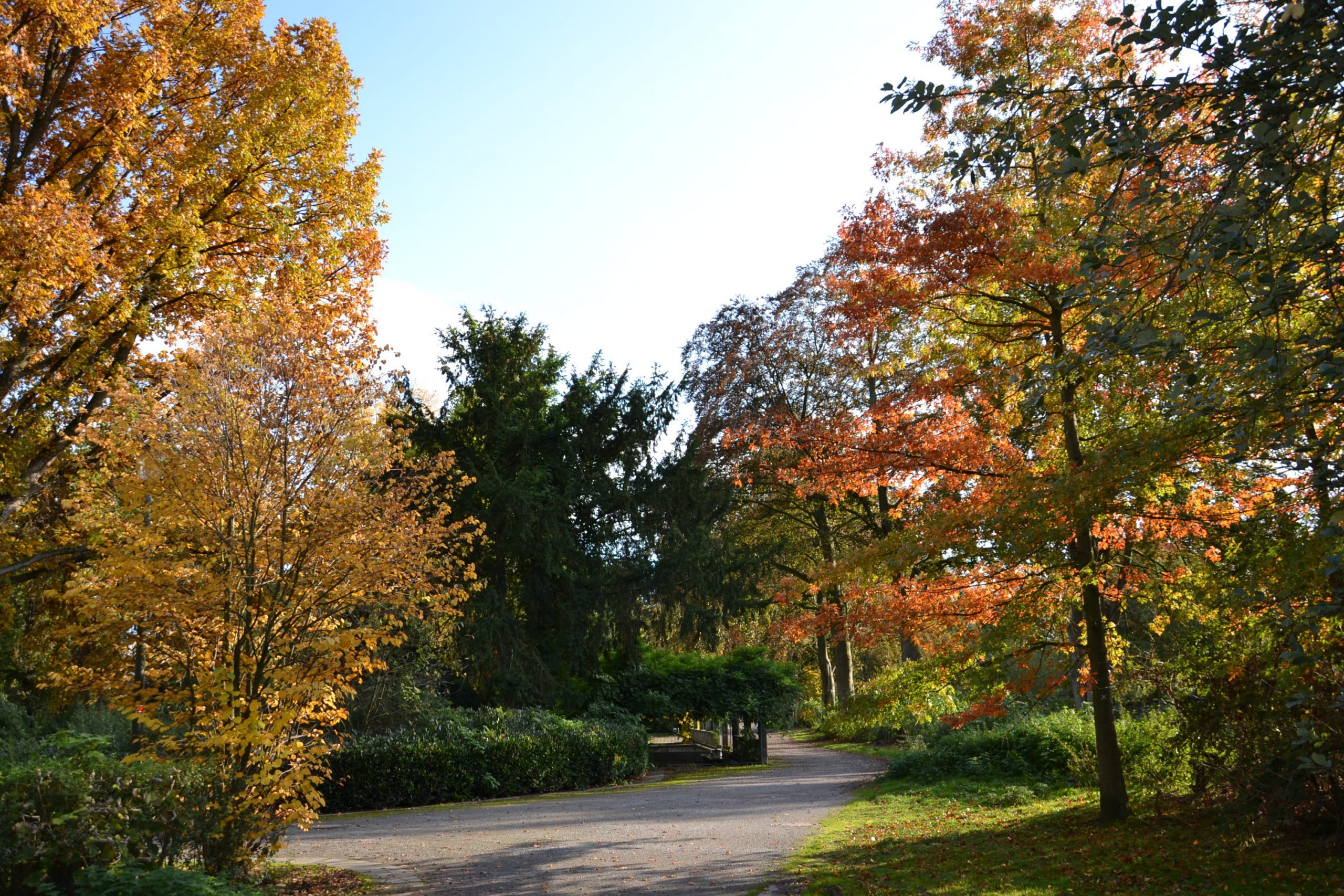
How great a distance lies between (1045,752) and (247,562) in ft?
42.0

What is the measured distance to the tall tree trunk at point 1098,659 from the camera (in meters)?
9.91

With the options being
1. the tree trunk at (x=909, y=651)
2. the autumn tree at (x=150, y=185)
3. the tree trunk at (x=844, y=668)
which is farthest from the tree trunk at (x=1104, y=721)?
the tree trunk at (x=844, y=668)

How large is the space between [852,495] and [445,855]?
16461 mm

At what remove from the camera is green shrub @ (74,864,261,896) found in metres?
5.84

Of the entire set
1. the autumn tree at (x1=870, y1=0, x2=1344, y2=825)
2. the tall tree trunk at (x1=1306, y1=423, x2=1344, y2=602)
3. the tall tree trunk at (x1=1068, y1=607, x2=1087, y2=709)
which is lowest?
the tall tree trunk at (x1=1068, y1=607, x2=1087, y2=709)

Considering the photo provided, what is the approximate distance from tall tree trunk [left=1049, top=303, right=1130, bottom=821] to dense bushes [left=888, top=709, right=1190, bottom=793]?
0.49 metres

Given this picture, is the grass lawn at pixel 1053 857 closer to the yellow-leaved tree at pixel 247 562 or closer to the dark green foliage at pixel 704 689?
the yellow-leaved tree at pixel 247 562

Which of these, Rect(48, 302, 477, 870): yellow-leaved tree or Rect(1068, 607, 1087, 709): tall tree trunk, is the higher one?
Rect(48, 302, 477, 870): yellow-leaved tree

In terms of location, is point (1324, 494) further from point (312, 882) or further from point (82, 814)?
point (312, 882)

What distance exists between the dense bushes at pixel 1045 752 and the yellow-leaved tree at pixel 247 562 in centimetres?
903

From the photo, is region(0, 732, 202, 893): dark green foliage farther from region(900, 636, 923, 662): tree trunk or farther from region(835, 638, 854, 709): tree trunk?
region(835, 638, 854, 709): tree trunk

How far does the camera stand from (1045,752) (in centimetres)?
1481

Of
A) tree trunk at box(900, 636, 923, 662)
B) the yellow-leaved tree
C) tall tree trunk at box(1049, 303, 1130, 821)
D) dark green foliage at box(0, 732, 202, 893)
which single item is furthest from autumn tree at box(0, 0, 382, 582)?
tree trunk at box(900, 636, 923, 662)

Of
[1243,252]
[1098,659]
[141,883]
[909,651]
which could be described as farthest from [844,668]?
[1243,252]
